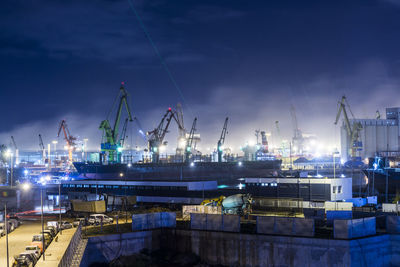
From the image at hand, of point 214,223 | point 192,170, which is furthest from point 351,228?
point 192,170

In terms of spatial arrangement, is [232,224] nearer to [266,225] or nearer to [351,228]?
[266,225]

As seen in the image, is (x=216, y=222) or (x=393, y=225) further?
(x=216, y=222)

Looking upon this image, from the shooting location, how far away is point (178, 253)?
37.8m

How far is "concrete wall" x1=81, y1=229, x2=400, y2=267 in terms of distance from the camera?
32000 mm

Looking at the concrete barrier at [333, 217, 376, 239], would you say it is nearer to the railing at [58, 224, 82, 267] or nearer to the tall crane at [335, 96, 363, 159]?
the railing at [58, 224, 82, 267]

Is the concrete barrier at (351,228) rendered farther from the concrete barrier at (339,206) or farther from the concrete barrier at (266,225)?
the concrete barrier at (339,206)

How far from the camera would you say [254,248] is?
34781mm

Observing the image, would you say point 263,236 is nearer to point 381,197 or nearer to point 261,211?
point 261,211

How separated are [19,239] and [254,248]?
1840 centimetres

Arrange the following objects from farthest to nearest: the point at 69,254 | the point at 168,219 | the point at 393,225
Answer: the point at 168,219 < the point at 393,225 < the point at 69,254

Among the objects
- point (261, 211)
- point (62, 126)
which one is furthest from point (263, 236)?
point (62, 126)

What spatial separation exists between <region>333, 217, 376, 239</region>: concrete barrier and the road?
2195 cm

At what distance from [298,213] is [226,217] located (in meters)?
13.2

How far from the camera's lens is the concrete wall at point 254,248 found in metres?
32.0
